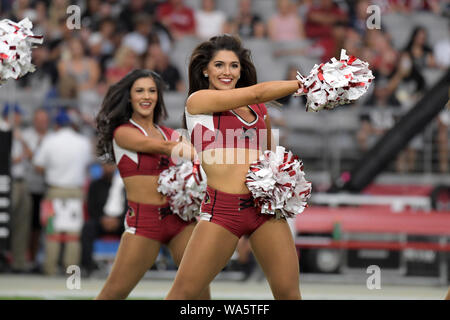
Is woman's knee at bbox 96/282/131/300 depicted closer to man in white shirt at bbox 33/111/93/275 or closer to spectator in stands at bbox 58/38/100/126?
man in white shirt at bbox 33/111/93/275

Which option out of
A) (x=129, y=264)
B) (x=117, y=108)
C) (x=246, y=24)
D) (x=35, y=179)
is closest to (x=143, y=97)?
(x=117, y=108)

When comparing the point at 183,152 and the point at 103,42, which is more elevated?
the point at 103,42

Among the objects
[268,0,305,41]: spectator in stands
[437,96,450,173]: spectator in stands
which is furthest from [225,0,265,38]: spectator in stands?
[437,96,450,173]: spectator in stands

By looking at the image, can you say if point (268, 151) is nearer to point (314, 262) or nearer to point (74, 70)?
point (314, 262)

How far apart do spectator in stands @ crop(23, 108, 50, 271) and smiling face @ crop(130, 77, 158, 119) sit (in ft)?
17.5

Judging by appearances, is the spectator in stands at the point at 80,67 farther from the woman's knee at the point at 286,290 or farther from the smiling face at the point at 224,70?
the woman's knee at the point at 286,290

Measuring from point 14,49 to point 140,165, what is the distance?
1161mm

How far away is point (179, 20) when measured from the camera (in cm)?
1354

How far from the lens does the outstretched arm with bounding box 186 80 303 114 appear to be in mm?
4633

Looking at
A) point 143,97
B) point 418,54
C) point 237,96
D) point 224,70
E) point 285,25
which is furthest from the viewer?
point 285,25

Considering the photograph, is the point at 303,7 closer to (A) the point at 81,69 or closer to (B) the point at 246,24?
(B) the point at 246,24

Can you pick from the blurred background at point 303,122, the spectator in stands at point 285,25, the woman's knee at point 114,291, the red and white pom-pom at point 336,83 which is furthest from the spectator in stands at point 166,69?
the red and white pom-pom at point 336,83

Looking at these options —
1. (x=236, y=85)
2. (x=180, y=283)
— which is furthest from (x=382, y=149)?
(x=180, y=283)

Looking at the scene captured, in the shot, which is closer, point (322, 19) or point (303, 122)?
point (303, 122)
